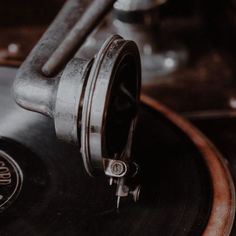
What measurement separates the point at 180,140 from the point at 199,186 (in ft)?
0.57

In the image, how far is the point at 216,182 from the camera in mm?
1080

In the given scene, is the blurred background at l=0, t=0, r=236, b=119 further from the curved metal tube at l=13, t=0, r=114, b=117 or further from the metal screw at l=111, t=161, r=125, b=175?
the metal screw at l=111, t=161, r=125, b=175

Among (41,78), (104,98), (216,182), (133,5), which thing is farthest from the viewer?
(133,5)

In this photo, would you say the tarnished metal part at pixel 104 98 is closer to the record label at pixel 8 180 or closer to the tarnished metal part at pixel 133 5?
the record label at pixel 8 180

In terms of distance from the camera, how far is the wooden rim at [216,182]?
0.97 m

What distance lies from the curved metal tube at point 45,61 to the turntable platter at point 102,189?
0.18 m

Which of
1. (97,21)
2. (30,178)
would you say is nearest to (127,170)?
(30,178)

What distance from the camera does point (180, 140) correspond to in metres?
1.22

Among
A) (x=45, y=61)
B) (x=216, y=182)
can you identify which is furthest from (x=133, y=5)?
(x=216, y=182)

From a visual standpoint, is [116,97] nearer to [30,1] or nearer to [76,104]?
[76,104]

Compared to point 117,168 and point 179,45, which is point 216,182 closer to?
point 117,168

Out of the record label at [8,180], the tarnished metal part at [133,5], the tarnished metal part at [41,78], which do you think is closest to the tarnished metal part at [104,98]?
the tarnished metal part at [41,78]

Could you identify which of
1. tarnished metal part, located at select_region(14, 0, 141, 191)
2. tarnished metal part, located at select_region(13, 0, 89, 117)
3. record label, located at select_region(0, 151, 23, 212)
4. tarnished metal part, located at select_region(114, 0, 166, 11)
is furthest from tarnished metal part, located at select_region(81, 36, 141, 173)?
tarnished metal part, located at select_region(114, 0, 166, 11)

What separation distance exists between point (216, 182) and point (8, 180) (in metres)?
0.44
